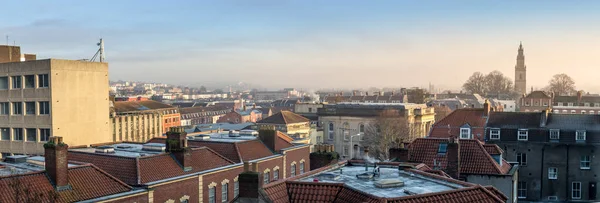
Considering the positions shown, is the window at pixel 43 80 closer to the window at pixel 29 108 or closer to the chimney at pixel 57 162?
the window at pixel 29 108

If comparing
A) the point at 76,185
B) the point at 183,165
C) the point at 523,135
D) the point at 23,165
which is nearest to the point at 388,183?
the point at 76,185

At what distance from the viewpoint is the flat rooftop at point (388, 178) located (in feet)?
63.1

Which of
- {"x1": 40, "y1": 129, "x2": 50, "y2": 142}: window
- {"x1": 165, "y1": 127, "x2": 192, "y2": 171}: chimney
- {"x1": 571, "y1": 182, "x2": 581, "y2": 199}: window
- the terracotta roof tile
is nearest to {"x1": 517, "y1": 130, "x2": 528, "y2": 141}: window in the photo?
{"x1": 571, "y1": 182, "x2": 581, "y2": 199}: window

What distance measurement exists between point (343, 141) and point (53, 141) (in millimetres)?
68029

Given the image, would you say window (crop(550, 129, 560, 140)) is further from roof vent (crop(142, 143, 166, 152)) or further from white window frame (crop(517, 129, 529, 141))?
roof vent (crop(142, 143, 166, 152))

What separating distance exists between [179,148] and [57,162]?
9.10m

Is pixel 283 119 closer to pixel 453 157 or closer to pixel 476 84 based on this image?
pixel 453 157

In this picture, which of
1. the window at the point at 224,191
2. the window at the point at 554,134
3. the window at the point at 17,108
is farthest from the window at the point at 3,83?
the window at the point at 554,134

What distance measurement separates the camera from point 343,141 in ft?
293

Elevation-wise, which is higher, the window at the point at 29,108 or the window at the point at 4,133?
the window at the point at 29,108

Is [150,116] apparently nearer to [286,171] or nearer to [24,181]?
[286,171]

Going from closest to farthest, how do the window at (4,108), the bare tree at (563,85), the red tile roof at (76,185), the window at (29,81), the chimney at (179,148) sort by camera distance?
1. the red tile roof at (76,185)
2. the chimney at (179,148)
3. the window at (29,81)
4. the window at (4,108)
5. the bare tree at (563,85)

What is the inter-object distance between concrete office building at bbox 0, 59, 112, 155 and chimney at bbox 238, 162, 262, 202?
1408 inches

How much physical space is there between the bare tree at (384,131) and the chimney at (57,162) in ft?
162
